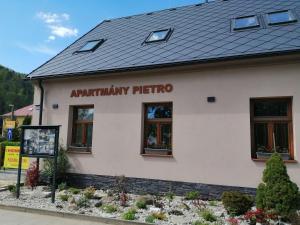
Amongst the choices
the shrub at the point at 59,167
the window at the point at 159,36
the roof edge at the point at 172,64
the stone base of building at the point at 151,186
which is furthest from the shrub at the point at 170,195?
the window at the point at 159,36

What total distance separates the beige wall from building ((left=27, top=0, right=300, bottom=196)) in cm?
3

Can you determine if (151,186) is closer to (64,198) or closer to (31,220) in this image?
(64,198)

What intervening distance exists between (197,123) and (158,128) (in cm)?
147

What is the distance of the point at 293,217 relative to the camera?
6.60m

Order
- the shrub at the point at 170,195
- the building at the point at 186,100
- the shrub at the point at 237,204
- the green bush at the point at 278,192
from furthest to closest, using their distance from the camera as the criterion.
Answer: the shrub at the point at 170,195
the building at the point at 186,100
the shrub at the point at 237,204
the green bush at the point at 278,192

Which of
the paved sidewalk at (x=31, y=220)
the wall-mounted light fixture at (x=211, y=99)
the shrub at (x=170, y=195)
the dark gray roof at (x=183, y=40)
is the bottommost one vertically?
the paved sidewalk at (x=31, y=220)

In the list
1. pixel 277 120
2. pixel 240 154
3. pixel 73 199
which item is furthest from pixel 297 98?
pixel 73 199

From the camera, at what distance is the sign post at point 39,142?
30.4ft

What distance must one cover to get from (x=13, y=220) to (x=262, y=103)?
7286 millimetres

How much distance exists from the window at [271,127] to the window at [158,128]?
2674mm

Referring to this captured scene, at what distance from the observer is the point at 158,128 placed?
34.6ft

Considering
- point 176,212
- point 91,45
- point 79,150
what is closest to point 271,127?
point 176,212

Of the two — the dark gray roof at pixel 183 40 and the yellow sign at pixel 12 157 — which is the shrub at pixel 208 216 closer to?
the dark gray roof at pixel 183 40

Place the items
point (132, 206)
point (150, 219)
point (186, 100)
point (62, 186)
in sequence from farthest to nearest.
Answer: point (62, 186) → point (186, 100) → point (132, 206) → point (150, 219)
